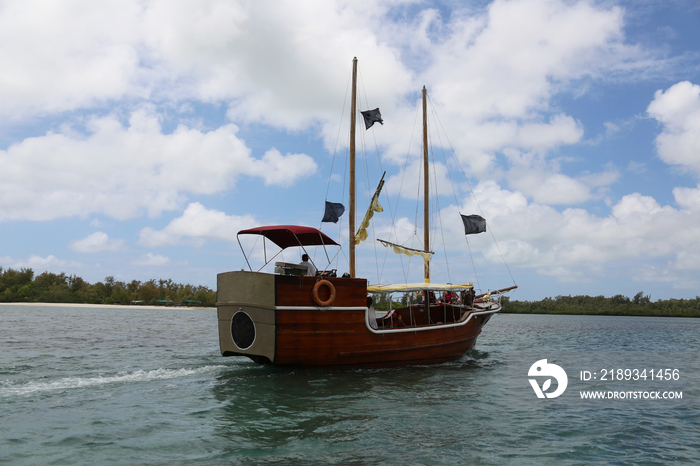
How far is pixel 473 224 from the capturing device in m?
22.5

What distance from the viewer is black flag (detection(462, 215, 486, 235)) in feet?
73.7

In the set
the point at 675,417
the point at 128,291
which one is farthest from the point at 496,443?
the point at 128,291

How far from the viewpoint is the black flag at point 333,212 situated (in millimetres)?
17266

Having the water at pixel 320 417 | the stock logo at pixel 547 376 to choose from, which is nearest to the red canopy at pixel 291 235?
the water at pixel 320 417

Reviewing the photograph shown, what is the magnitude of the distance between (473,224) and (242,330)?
1387 centimetres

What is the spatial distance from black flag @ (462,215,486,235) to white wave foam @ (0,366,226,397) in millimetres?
13844

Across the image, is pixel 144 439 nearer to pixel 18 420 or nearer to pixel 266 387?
pixel 18 420

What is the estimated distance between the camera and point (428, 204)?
958 inches

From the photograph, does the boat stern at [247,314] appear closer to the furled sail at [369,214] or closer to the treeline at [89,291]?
the furled sail at [369,214]

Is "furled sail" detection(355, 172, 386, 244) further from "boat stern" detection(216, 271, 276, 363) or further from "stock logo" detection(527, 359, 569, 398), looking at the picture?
"stock logo" detection(527, 359, 569, 398)

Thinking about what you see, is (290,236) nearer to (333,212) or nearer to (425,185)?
(333,212)

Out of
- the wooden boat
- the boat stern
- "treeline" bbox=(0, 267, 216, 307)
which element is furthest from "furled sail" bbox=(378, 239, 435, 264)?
"treeline" bbox=(0, 267, 216, 307)

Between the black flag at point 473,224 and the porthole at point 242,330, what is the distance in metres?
13.4

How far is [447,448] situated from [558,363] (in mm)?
14527
